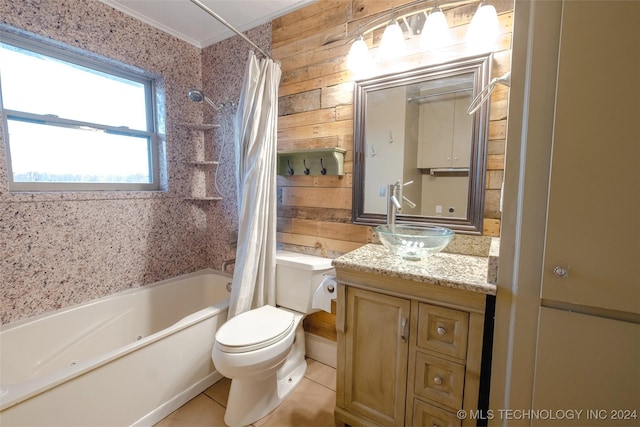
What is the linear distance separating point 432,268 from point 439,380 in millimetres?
435

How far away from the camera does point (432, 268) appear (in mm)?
1142

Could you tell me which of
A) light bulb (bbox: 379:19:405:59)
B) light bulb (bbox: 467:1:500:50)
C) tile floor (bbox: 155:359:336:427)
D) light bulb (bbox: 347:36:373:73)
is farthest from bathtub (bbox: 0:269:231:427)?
light bulb (bbox: 467:1:500:50)

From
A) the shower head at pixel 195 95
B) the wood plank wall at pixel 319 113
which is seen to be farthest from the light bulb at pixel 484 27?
the shower head at pixel 195 95

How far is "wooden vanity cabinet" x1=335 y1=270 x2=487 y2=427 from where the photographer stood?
1.02 m

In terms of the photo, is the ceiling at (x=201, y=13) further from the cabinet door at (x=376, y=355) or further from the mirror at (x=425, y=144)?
the cabinet door at (x=376, y=355)

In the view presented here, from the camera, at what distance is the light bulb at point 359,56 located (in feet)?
5.04

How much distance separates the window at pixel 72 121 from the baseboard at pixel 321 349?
1.69m

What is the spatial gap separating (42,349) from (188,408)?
0.88 metres

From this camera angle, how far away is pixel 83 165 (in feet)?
6.07

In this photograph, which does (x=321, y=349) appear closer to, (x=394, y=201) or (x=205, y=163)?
(x=394, y=201)

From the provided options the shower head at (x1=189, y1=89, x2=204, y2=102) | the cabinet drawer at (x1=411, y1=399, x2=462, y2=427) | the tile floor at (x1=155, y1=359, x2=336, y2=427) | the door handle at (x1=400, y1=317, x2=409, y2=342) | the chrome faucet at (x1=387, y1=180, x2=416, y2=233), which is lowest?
the tile floor at (x1=155, y1=359, x2=336, y2=427)

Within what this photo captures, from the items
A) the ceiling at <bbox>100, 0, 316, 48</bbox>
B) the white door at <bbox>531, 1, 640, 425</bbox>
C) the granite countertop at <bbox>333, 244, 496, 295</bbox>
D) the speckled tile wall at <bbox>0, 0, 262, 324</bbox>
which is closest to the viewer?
the white door at <bbox>531, 1, 640, 425</bbox>

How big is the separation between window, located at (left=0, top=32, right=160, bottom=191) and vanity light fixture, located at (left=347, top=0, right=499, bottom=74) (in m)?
1.69

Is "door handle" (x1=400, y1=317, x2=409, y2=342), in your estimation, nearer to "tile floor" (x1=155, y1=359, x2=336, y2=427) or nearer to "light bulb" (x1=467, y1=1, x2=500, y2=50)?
"tile floor" (x1=155, y1=359, x2=336, y2=427)
